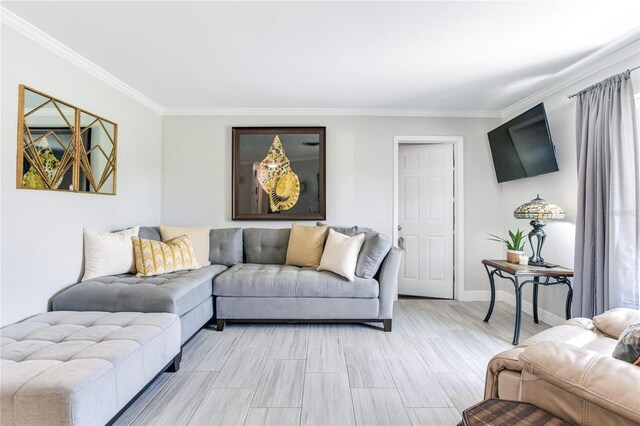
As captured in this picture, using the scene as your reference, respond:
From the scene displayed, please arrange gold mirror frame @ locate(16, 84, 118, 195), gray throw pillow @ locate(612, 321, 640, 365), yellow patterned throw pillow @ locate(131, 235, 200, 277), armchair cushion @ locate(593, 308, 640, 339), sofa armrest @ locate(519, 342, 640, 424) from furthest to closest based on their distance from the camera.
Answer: yellow patterned throw pillow @ locate(131, 235, 200, 277) → gold mirror frame @ locate(16, 84, 118, 195) → armchair cushion @ locate(593, 308, 640, 339) → gray throw pillow @ locate(612, 321, 640, 365) → sofa armrest @ locate(519, 342, 640, 424)

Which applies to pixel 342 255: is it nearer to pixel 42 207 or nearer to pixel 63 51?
pixel 42 207

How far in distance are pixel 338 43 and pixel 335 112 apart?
1493mm

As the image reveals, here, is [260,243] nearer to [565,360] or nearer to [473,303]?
[473,303]

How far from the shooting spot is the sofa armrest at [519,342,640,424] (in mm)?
745

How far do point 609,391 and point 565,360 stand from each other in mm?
123

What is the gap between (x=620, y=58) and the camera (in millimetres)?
2252

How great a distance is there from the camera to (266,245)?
11.3ft

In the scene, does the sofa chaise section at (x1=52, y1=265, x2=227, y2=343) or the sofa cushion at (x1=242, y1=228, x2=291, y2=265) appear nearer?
the sofa chaise section at (x1=52, y1=265, x2=227, y2=343)

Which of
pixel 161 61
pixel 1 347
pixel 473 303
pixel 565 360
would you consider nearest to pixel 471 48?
pixel 565 360

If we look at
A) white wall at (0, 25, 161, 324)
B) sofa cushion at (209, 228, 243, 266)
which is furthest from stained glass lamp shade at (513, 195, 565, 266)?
white wall at (0, 25, 161, 324)

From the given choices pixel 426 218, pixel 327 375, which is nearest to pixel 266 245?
pixel 327 375

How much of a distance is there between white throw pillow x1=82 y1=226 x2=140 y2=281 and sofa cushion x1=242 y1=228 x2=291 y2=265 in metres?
1.15

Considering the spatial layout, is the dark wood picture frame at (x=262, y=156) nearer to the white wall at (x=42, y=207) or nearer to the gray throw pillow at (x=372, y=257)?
the gray throw pillow at (x=372, y=257)

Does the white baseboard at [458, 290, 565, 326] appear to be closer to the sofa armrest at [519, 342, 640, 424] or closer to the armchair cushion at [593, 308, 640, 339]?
the armchair cushion at [593, 308, 640, 339]
